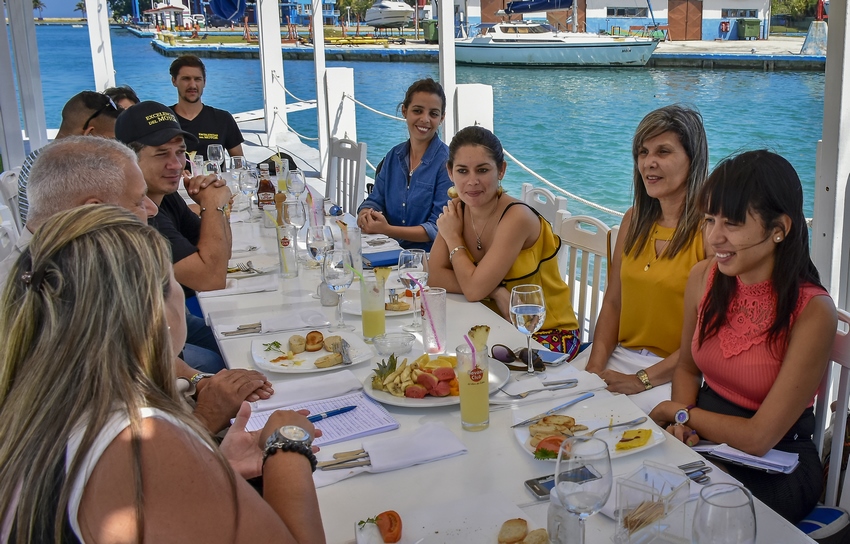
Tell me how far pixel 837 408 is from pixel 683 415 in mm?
335

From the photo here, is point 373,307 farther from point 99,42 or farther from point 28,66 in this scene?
point 99,42

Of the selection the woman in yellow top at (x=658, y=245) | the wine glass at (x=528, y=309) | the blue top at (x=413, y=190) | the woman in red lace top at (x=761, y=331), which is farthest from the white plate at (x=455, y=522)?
the blue top at (x=413, y=190)

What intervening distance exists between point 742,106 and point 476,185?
26.0 m

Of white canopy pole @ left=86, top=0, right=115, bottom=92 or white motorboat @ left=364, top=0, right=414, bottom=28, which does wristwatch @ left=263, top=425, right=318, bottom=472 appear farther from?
white motorboat @ left=364, top=0, right=414, bottom=28

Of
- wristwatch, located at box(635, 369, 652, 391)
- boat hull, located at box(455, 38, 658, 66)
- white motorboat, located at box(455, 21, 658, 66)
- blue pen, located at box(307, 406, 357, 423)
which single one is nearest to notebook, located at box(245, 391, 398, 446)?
blue pen, located at box(307, 406, 357, 423)

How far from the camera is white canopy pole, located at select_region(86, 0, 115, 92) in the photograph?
7402 mm

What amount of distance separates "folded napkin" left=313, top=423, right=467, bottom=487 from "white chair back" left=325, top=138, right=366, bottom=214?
3.31m

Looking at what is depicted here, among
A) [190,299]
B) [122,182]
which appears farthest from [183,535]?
[190,299]

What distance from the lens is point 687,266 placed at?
218 centimetres

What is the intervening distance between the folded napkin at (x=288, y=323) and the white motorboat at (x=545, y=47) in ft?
97.8

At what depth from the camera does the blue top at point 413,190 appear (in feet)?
12.0

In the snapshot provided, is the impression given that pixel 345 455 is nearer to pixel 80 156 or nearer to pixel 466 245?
pixel 80 156

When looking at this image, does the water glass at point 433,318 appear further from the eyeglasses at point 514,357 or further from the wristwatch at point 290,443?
the wristwatch at point 290,443

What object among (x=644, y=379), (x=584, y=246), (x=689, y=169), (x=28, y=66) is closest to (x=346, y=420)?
(x=644, y=379)
